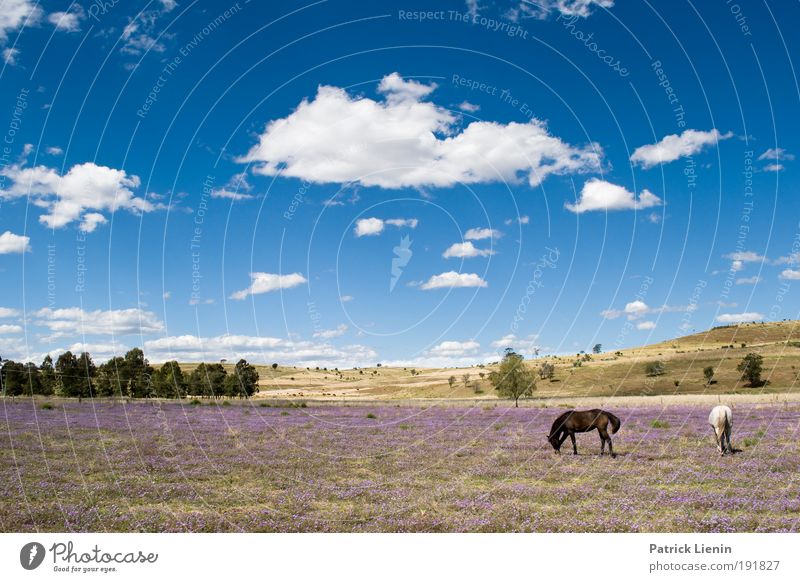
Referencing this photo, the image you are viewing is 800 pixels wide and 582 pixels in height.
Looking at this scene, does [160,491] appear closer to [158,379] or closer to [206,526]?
[206,526]

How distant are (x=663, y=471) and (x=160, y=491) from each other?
1780 centimetres

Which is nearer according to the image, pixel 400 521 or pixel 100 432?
pixel 400 521

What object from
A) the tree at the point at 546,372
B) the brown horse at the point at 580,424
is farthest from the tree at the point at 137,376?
the tree at the point at 546,372

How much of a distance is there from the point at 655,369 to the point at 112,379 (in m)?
117

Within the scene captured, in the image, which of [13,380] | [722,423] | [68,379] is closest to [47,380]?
[13,380]

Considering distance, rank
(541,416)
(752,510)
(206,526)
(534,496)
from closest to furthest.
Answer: (206,526)
(752,510)
(534,496)
(541,416)

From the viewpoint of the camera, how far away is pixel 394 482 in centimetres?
1809

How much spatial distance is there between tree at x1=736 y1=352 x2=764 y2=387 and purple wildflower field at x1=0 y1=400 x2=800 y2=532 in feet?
286

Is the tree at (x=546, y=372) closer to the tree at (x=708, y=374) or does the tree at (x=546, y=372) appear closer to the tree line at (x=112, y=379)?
the tree at (x=708, y=374)

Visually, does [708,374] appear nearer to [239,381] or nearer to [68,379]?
[239,381]

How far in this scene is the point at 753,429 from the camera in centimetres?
3241

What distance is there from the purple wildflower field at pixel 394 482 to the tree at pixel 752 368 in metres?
87.2

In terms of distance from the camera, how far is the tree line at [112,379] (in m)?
76.8
